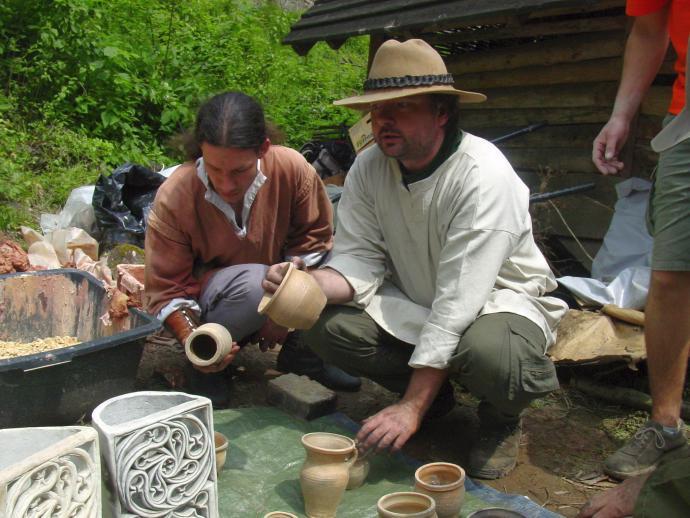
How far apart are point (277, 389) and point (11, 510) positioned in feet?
6.15

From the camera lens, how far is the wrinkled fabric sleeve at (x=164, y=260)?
138 inches

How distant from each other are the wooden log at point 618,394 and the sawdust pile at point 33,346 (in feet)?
8.49

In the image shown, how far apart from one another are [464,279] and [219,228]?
1.29 meters

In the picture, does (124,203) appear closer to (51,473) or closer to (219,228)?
(219,228)

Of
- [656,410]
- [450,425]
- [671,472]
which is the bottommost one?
[450,425]

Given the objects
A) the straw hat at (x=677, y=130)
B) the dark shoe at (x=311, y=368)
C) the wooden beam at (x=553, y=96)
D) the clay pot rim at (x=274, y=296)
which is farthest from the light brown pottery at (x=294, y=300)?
the wooden beam at (x=553, y=96)

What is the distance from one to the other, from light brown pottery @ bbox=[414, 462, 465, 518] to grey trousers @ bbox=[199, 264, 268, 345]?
1217 mm

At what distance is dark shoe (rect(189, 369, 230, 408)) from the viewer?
11.9ft

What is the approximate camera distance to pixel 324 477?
8.35 ft

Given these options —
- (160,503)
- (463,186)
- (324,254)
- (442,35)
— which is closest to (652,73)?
(463,186)

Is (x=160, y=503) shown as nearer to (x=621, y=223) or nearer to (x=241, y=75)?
(x=621, y=223)

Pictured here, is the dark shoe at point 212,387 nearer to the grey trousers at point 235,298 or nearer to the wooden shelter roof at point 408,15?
the grey trousers at point 235,298

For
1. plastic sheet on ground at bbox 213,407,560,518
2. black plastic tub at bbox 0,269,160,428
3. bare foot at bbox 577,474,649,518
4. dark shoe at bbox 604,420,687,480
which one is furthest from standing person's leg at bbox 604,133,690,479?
black plastic tub at bbox 0,269,160,428

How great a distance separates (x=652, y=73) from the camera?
3.25m
